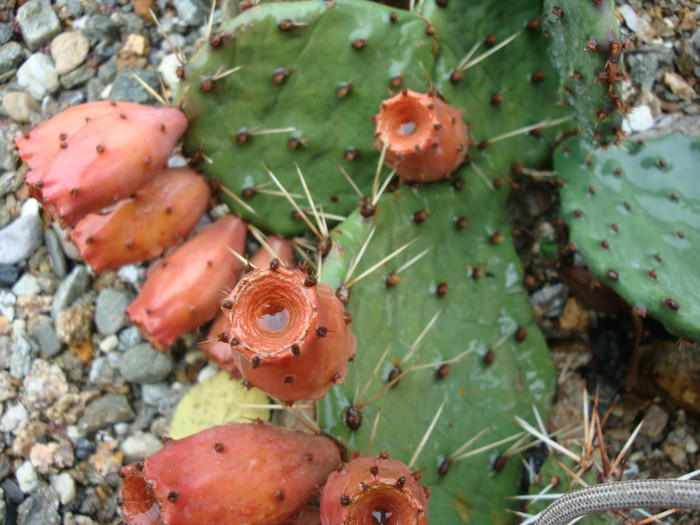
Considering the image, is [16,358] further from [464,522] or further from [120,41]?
[464,522]

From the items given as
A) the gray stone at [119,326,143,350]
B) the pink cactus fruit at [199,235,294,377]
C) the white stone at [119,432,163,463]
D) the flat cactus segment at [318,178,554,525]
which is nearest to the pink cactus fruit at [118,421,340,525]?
the flat cactus segment at [318,178,554,525]

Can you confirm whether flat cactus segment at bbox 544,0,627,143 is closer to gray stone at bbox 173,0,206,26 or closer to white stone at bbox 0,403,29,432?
gray stone at bbox 173,0,206,26

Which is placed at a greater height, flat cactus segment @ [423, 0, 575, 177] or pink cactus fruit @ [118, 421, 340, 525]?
flat cactus segment @ [423, 0, 575, 177]

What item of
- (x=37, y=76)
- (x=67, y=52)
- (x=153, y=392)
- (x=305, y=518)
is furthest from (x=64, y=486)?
(x=67, y=52)

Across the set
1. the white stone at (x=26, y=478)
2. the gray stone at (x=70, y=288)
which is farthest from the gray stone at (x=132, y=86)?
the white stone at (x=26, y=478)

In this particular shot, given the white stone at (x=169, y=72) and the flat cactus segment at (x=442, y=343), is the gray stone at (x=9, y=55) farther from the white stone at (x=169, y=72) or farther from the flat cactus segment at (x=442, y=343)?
the flat cactus segment at (x=442, y=343)

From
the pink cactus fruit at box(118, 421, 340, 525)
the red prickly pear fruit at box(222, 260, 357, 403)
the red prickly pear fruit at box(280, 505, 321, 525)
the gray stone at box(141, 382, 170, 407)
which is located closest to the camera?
the red prickly pear fruit at box(222, 260, 357, 403)
